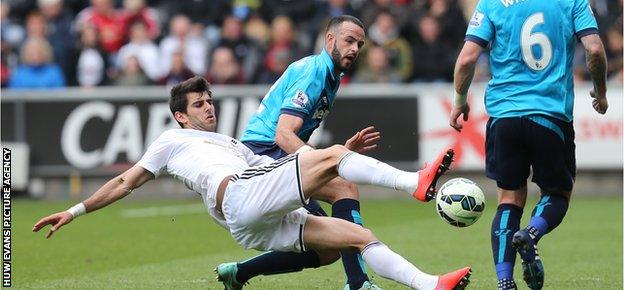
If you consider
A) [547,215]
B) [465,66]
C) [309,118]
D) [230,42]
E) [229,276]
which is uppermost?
[465,66]

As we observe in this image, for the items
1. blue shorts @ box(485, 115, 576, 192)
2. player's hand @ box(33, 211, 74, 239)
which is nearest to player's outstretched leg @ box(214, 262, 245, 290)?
player's hand @ box(33, 211, 74, 239)

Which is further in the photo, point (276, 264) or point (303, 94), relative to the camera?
point (276, 264)

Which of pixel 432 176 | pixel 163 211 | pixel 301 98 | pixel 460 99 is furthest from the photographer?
pixel 163 211

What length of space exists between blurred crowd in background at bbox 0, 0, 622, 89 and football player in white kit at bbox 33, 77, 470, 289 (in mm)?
10842

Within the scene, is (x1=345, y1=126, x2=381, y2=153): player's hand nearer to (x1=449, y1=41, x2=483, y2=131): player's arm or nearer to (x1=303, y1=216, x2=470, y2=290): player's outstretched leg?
(x1=303, y1=216, x2=470, y2=290): player's outstretched leg

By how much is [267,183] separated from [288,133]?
943 millimetres

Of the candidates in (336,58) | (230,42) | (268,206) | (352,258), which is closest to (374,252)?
(268,206)

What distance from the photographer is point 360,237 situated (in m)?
7.95

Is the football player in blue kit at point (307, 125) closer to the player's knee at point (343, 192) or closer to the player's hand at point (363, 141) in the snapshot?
the player's knee at point (343, 192)

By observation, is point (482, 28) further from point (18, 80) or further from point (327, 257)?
point (18, 80)

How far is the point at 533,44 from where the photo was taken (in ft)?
27.8

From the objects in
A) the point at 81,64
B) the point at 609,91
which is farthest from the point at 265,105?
the point at 81,64

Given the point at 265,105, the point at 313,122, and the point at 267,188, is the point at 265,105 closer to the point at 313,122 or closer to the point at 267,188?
the point at 313,122

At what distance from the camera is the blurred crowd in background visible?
1988cm
